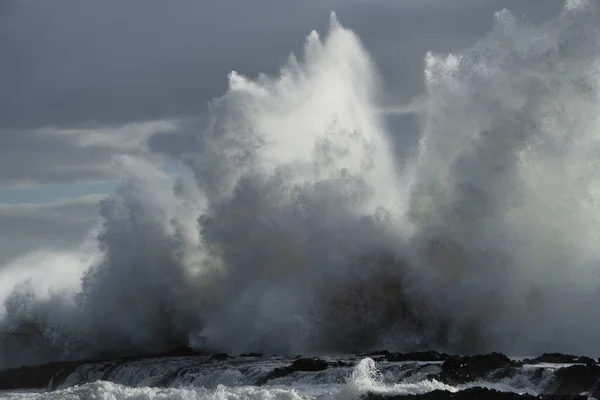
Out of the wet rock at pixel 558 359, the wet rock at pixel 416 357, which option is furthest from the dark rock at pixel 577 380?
the wet rock at pixel 416 357

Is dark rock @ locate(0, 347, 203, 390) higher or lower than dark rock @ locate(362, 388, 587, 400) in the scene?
higher

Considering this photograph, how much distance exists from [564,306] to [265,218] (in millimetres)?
15337

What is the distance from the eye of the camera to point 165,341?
56312 mm

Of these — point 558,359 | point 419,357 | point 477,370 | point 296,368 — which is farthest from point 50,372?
point 558,359

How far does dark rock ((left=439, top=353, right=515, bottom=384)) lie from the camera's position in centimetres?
3034

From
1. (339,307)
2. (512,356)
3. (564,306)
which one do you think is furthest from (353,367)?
(339,307)

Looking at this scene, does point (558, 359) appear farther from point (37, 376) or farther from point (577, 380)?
point (37, 376)

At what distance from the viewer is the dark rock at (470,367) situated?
3034cm

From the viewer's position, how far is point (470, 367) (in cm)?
3112

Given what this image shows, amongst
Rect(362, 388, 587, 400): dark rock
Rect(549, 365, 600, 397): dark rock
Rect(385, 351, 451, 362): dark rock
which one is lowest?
Rect(362, 388, 587, 400): dark rock

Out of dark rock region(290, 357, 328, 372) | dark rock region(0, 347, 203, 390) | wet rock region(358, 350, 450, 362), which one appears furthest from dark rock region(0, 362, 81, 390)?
wet rock region(358, 350, 450, 362)

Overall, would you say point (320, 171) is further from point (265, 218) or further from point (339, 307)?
point (339, 307)

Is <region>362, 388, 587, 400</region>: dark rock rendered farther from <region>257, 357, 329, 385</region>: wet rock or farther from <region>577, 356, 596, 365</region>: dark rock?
<region>257, 357, 329, 385</region>: wet rock

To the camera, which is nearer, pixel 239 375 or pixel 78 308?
pixel 239 375
